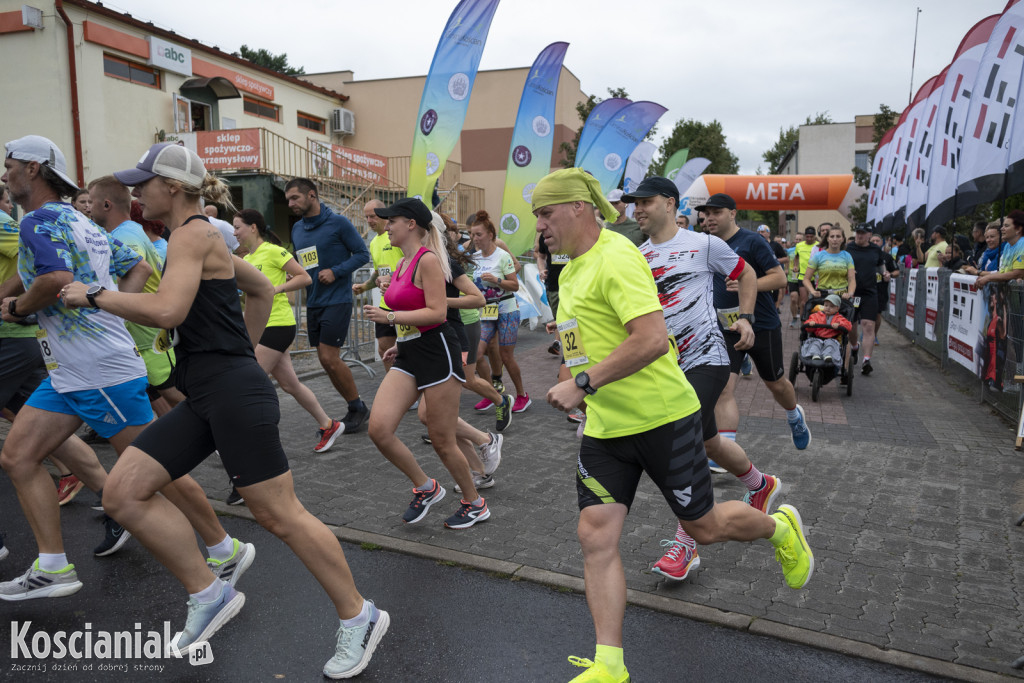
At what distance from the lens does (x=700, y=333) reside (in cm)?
399

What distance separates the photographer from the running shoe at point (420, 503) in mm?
4512

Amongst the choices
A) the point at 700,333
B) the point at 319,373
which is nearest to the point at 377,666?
the point at 700,333

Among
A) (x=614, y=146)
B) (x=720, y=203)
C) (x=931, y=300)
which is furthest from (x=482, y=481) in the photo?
(x=614, y=146)

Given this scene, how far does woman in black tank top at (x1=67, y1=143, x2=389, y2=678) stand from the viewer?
2805 mm

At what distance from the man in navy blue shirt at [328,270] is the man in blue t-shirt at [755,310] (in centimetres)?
336

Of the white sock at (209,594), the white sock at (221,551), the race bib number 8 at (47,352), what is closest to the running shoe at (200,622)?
the white sock at (209,594)

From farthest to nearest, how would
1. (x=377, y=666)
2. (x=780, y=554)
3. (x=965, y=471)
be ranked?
(x=965, y=471) < (x=780, y=554) < (x=377, y=666)

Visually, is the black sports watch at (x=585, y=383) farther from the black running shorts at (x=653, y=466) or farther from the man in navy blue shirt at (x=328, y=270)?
the man in navy blue shirt at (x=328, y=270)

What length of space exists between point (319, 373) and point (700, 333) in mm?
7353

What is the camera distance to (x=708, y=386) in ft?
12.7

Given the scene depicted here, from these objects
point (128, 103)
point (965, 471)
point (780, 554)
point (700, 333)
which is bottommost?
point (965, 471)

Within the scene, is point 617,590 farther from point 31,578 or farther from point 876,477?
point 876,477

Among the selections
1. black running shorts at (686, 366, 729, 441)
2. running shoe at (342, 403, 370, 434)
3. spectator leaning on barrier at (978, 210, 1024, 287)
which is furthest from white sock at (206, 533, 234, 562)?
spectator leaning on barrier at (978, 210, 1024, 287)

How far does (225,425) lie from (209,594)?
2.66 ft
